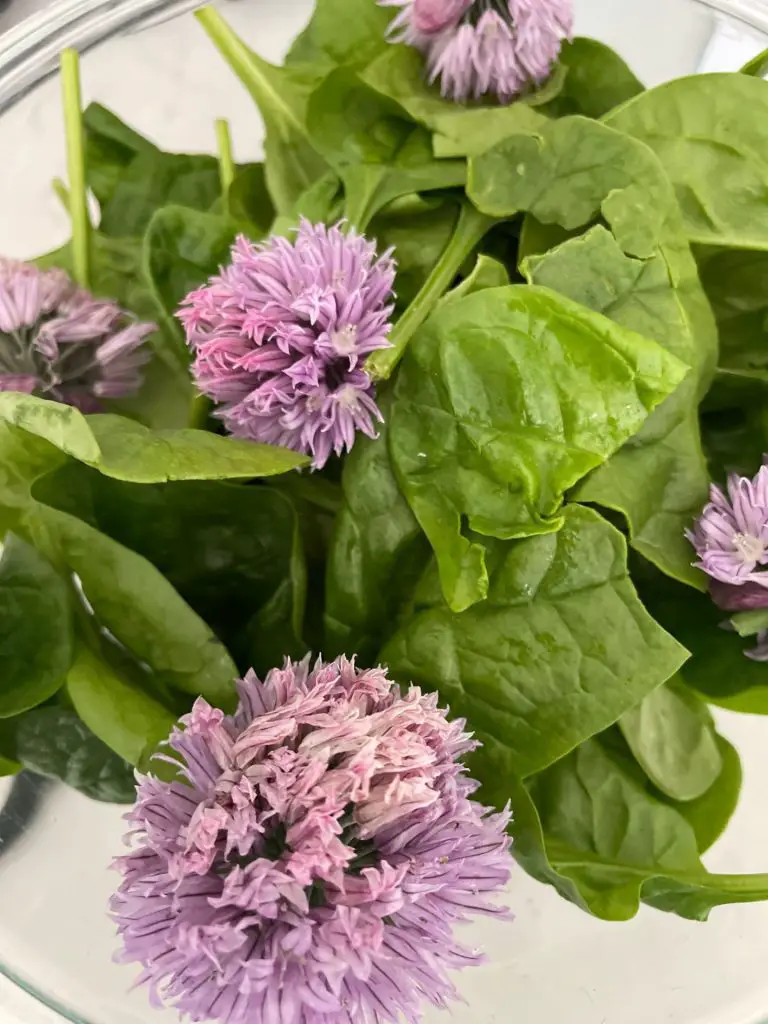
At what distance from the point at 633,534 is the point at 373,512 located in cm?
10

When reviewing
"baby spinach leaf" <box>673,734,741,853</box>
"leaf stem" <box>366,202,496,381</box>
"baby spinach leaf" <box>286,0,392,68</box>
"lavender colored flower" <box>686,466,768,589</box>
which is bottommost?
"baby spinach leaf" <box>673,734,741,853</box>

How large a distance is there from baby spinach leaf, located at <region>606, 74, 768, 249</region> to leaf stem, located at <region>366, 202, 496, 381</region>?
0.22 feet

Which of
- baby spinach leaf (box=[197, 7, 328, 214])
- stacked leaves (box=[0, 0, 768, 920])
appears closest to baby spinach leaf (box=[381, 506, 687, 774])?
stacked leaves (box=[0, 0, 768, 920])

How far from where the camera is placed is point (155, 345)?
43 cm

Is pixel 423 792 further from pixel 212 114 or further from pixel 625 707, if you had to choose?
pixel 212 114

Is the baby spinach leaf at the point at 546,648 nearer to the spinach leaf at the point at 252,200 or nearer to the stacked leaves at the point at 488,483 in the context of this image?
the stacked leaves at the point at 488,483

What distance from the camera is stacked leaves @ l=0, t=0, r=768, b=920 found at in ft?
1.05

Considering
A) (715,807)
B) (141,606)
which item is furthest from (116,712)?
(715,807)

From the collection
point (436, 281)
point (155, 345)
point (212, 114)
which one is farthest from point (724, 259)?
point (212, 114)

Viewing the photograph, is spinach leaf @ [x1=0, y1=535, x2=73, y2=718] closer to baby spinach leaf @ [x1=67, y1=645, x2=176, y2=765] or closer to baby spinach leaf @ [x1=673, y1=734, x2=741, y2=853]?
baby spinach leaf @ [x1=67, y1=645, x2=176, y2=765]

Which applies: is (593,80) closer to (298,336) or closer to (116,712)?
(298,336)

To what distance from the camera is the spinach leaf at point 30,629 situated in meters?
0.35

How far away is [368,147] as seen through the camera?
0.40 metres

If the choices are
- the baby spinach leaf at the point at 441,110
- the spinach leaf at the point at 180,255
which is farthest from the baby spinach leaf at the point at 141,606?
the baby spinach leaf at the point at 441,110
